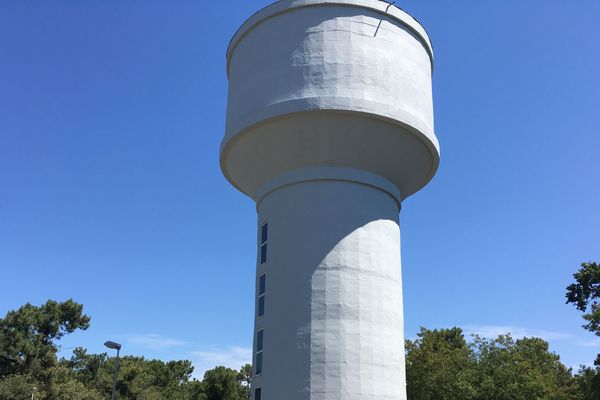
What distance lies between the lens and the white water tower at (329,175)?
540 inches

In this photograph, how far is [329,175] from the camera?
14.9 meters

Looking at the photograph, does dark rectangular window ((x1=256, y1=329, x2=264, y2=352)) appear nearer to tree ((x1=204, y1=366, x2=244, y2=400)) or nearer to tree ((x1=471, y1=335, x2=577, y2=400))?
tree ((x1=471, y1=335, x2=577, y2=400))

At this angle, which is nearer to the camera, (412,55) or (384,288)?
(384,288)

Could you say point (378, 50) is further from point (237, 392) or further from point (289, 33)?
point (237, 392)

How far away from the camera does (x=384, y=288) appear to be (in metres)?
14.6

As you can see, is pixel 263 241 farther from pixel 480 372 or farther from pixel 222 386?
pixel 222 386

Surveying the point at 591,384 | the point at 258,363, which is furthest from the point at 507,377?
the point at 258,363

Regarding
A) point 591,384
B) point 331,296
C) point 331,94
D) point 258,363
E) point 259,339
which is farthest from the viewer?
point 591,384

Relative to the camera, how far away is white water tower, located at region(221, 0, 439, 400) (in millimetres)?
13711

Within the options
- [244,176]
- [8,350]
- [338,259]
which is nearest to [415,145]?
[338,259]

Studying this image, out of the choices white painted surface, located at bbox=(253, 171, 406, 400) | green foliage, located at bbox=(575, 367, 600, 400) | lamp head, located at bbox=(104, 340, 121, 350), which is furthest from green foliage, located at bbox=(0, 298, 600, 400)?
lamp head, located at bbox=(104, 340, 121, 350)

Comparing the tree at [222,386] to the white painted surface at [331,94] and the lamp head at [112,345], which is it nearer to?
the lamp head at [112,345]

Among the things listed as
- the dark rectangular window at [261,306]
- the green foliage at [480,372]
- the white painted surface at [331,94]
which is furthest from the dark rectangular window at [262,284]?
the green foliage at [480,372]

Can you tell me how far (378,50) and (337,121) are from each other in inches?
92.9
